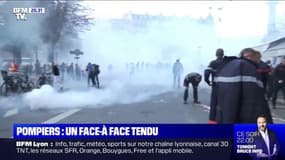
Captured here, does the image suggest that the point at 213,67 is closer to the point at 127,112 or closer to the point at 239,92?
the point at 239,92

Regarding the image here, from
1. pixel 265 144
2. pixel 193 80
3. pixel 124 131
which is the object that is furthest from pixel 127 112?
pixel 265 144

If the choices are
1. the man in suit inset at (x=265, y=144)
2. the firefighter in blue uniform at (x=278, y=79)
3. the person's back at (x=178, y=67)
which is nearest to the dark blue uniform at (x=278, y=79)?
the firefighter in blue uniform at (x=278, y=79)

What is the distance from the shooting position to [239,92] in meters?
3.22

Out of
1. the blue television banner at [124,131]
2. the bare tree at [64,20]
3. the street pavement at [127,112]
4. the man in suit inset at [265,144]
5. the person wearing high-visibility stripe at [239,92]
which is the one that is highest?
the bare tree at [64,20]

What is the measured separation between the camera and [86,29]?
12.9 feet

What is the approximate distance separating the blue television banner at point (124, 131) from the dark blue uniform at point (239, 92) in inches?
6.8

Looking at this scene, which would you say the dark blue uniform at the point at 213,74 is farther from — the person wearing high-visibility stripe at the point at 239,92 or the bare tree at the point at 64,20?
the bare tree at the point at 64,20

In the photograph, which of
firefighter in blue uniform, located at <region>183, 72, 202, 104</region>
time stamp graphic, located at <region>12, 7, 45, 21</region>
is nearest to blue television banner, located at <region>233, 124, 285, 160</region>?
firefighter in blue uniform, located at <region>183, 72, 202, 104</region>

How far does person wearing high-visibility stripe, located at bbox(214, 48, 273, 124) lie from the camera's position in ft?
10.6

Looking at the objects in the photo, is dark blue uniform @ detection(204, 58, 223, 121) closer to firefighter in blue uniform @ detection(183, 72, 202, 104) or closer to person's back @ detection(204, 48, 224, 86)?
person's back @ detection(204, 48, 224, 86)

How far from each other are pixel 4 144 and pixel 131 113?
1.16 m

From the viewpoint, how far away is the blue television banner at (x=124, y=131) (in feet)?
11.4

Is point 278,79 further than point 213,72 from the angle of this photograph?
Yes

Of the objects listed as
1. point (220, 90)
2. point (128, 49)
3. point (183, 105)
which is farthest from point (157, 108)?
point (220, 90)
